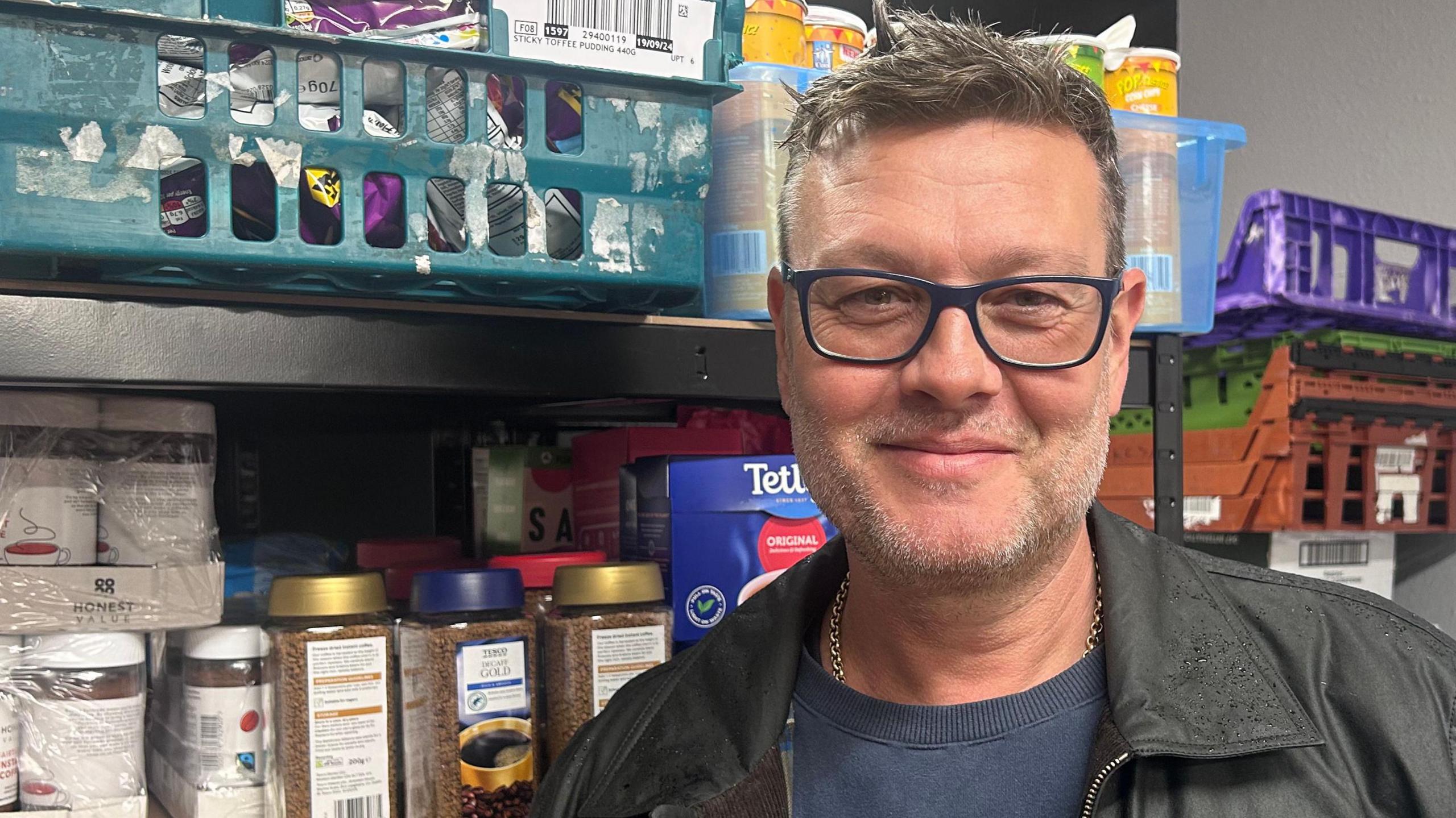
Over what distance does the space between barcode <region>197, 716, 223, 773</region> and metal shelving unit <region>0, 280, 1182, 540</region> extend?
33 centimetres

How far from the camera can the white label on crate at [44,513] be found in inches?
42.9

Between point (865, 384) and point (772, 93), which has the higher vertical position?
point (772, 93)

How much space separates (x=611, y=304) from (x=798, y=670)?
0.40 metres

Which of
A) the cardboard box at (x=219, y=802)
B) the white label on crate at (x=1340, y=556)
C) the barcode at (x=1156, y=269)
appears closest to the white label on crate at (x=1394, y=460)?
the white label on crate at (x=1340, y=556)

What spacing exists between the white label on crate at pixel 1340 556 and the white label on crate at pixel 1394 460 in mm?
143

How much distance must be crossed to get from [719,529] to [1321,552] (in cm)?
177

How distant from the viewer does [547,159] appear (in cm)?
103

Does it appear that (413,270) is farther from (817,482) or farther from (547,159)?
(817,482)

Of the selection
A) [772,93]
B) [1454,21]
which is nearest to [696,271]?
[772,93]

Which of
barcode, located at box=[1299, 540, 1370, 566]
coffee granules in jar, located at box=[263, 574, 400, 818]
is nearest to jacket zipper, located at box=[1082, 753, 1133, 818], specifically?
coffee granules in jar, located at box=[263, 574, 400, 818]

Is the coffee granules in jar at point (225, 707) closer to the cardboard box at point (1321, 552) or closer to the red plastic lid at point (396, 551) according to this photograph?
the red plastic lid at point (396, 551)

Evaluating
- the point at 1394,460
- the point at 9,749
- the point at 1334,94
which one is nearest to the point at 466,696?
the point at 9,749

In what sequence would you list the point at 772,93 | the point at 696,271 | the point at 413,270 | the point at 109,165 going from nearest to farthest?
the point at 109,165 < the point at 413,270 < the point at 696,271 < the point at 772,93

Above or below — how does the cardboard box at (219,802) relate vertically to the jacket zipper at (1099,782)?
below
